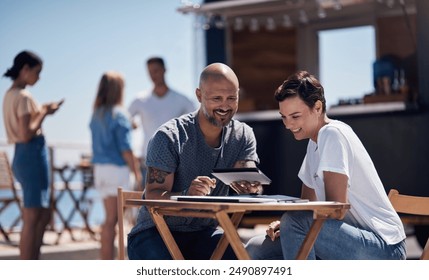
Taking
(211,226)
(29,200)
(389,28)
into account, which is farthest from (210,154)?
(389,28)

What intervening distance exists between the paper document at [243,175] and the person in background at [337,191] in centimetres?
16

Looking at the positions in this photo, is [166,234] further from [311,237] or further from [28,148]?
[28,148]

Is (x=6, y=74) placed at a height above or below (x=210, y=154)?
above

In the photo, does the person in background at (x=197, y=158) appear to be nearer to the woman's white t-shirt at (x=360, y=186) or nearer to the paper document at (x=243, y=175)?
the paper document at (x=243, y=175)

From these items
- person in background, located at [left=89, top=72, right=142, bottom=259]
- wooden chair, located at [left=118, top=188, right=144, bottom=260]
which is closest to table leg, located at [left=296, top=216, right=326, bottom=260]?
wooden chair, located at [left=118, top=188, right=144, bottom=260]

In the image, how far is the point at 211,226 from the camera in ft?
11.7

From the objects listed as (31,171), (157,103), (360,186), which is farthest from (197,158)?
(157,103)

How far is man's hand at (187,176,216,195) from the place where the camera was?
308 cm

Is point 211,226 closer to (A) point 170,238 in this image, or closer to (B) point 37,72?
(A) point 170,238

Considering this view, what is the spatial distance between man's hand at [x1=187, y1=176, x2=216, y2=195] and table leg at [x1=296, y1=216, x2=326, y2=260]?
42cm

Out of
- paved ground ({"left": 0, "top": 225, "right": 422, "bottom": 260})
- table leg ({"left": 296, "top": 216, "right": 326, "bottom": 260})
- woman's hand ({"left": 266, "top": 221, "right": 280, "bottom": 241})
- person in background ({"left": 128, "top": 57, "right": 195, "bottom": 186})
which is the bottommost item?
paved ground ({"left": 0, "top": 225, "right": 422, "bottom": 260})

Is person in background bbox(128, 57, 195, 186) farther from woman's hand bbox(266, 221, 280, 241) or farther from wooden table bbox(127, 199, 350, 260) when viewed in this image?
wooden table bbox(127, 199, 350, 260)

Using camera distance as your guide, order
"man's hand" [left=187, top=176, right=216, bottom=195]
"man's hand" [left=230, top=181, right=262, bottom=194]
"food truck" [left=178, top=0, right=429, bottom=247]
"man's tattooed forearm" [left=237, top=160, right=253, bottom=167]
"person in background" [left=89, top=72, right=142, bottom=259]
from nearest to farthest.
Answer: "man's hand" [left=187, top=176, right=216, bottom=195], "man's hand" [left=230, top=181, right=262, bottom=194], "man's tattooed forearm" [left=237, top=160, right=253, bottom=167], "food truck" [left=178, top=0, right=429, bottom=247], "person in background" [left=89, top=72, right=142, bottom=259]
